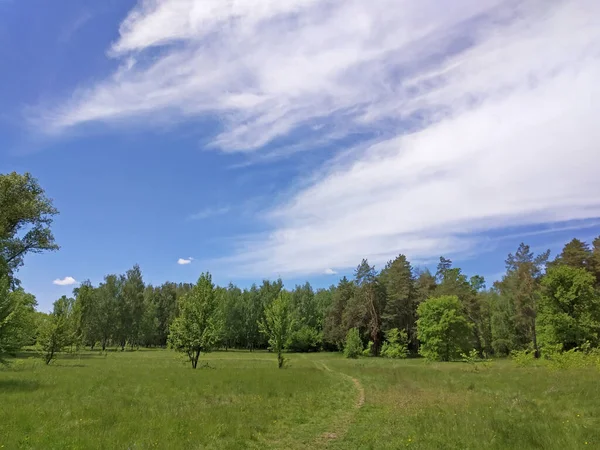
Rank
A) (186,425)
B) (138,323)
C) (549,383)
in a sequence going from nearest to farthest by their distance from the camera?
(186,425) < (549,383) < (138,323)

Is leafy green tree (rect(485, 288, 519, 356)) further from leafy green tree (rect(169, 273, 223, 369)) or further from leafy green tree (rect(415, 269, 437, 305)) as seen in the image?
leafy green tree (rect(169, 273, 223, 369))

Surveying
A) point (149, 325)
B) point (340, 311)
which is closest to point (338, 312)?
point (340, 311)

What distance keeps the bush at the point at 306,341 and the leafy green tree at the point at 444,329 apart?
43421 millimetres

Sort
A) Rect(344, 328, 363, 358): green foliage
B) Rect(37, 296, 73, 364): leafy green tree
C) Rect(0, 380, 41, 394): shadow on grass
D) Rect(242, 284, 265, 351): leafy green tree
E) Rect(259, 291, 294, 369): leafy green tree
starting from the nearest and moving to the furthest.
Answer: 1. Rect(0, 380, 41, 394): shadow on grass
2. Rect(37, 296, 73, 364): leafy green tree
3. Rect(259, 291, 294, 369): leafy green tree
4. Rect(344, 328, 363, 358): green foliage
5. Rect(242, 284, 265, 351): leafy green tree

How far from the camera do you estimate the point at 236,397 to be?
1981 cm

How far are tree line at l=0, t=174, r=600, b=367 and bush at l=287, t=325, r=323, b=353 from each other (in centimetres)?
34

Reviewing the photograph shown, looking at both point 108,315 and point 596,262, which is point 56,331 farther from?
point 596,262

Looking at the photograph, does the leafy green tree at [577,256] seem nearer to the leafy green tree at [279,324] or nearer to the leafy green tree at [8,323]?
the leafy green tree at [279,324]

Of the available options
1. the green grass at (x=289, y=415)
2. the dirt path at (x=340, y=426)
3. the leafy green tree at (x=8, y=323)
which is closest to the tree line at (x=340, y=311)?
the leafy green tree at (x=8, y=323)

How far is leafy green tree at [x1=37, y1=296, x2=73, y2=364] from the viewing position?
4009 cm

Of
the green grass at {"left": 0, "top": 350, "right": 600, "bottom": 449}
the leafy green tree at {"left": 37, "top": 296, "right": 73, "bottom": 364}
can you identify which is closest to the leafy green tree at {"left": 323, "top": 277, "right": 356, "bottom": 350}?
the leafy green tree at {"left": 37, "top": 296, "right": 73, "bottom": 364}

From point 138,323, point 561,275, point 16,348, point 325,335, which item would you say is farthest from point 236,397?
point 138,323

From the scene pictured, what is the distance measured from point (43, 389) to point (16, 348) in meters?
4.33

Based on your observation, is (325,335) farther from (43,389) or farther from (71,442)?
(71,442)
